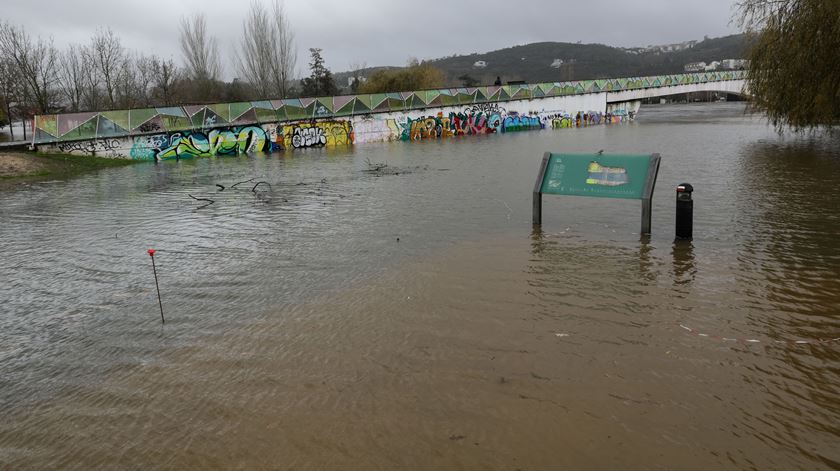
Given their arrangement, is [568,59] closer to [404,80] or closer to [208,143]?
[404,80]

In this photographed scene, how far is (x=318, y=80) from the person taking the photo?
67312 mm

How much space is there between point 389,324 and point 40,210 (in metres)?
13.5

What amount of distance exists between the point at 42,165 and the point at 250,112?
12.6m

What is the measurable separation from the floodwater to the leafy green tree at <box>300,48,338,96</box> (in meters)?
57.4

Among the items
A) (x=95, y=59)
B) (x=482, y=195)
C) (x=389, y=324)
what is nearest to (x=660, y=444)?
(x=389, y=324)

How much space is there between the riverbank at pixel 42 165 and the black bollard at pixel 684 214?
23.1m

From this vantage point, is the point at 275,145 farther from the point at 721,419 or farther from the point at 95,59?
the point at 721,419

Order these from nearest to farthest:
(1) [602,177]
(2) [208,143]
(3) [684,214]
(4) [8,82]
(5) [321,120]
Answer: (3) [684,214]
(1) [602,177]
(2) [208,143]
(4) [8,82]
(5) [321,120]

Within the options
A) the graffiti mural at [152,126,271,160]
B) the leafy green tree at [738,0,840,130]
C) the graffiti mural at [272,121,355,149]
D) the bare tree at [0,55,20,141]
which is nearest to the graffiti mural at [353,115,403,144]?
the graffiti mural at [272,121,355,149]

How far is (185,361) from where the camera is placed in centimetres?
554

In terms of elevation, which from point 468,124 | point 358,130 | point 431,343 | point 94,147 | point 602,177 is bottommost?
point 431,343

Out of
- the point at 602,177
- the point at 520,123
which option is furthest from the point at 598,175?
the point at 520,123

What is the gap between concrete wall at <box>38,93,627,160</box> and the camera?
1227 inches

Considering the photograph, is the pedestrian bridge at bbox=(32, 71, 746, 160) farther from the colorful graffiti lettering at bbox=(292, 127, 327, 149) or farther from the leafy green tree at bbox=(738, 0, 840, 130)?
the leafy green tree at bbox=(738, 0, 840, 130)
